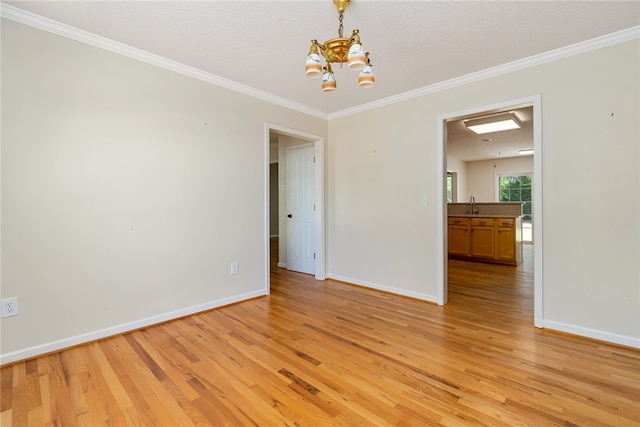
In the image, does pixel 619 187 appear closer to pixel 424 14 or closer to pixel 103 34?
pixel 424 14

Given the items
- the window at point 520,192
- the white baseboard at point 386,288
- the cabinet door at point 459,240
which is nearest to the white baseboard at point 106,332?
the white baseboard at point 386,288

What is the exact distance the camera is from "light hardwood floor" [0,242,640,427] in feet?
5.08

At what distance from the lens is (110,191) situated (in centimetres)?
243

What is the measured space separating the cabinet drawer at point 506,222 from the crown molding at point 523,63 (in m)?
3.19

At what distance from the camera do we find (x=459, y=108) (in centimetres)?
310

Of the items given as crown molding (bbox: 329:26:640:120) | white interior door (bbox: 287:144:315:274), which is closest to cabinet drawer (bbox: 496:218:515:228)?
crown molding (bbox: 329:26:640:120)

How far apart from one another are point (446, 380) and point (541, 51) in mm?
2730

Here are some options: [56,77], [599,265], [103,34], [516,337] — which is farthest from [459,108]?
[56,77]

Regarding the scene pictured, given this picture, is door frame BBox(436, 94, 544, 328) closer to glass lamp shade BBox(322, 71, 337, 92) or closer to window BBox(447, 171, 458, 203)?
glass lamp shade BBox(322, 71, 337, 92)

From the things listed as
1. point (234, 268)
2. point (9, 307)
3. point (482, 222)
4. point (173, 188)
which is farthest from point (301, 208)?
point (482, 222)

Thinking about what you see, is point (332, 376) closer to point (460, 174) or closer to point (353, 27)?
point (353, 27)

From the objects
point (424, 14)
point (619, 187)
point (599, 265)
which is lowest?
point (599, 265)

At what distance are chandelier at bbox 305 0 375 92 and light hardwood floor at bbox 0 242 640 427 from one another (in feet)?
6.17

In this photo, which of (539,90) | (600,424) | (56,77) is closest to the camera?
(600,424)
